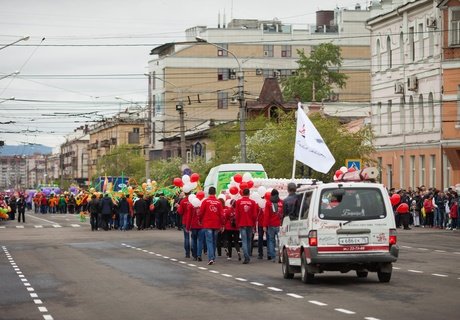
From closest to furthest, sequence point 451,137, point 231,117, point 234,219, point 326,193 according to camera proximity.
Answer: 1. point 326,193
2. point 234,219
3. point 451,137
4. point 231,117

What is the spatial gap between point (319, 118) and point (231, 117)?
5573 cm

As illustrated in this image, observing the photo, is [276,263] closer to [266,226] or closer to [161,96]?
[266,226]

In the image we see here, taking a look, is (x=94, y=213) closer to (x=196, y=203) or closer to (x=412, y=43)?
(x=412, y=43)

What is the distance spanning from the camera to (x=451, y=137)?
2645 inches

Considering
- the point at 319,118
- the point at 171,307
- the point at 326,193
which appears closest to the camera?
the point at 171,307

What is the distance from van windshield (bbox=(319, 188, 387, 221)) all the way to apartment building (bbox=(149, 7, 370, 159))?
10224 centimetres

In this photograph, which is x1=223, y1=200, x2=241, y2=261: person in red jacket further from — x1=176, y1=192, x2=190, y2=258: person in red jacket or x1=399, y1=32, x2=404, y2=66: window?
x1=399, y1=32, x2=404, y2=66: window

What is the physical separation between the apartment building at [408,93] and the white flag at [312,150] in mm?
28991

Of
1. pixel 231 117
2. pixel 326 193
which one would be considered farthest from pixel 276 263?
pixel 231 117

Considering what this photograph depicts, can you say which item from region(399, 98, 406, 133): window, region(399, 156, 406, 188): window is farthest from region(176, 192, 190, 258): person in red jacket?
region(399, 156, 406, 188): window

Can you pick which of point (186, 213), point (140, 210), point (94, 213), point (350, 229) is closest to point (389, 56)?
point (140, 210)

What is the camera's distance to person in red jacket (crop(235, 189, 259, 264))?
31.2 meters

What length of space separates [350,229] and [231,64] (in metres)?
108

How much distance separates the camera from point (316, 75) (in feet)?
378
